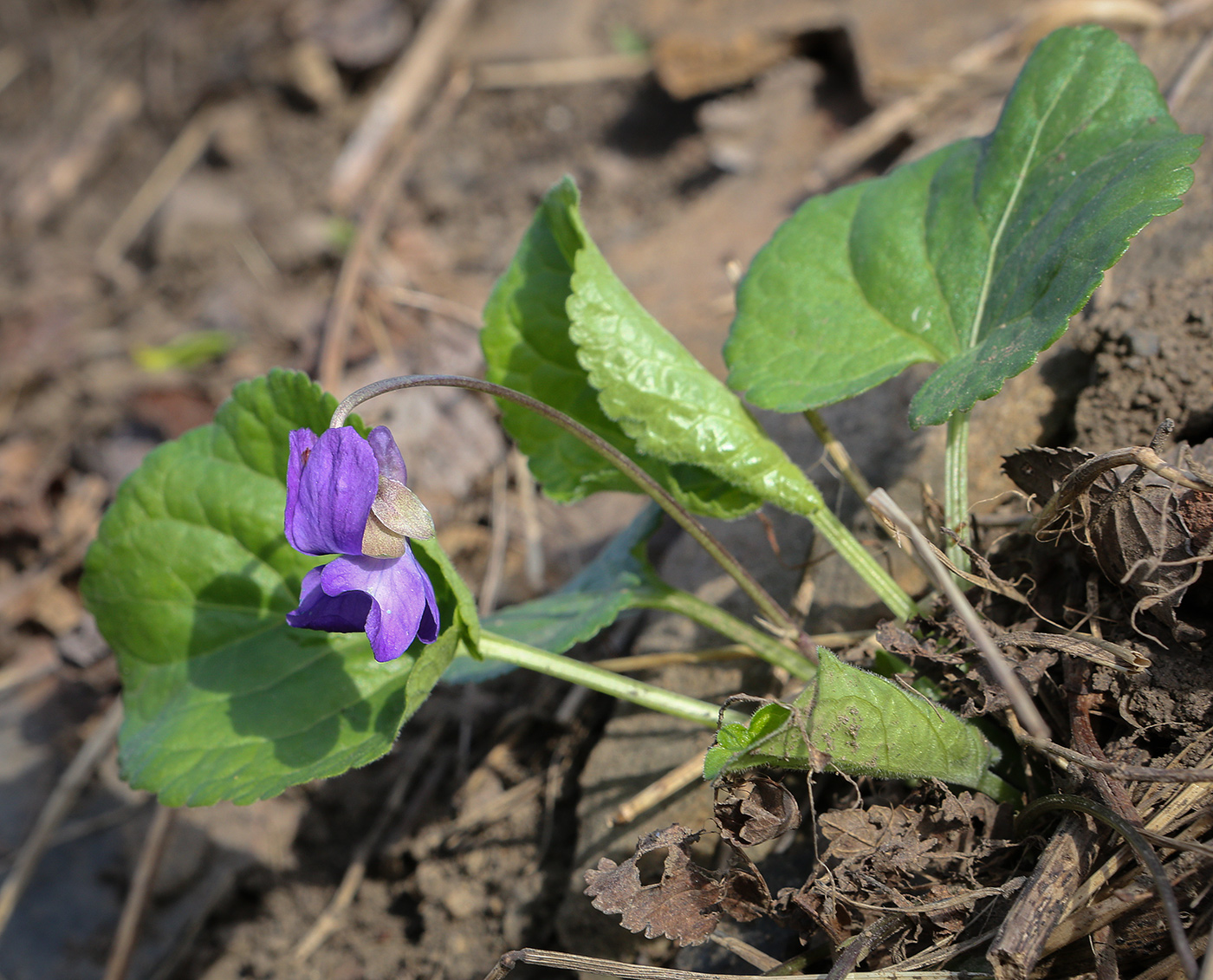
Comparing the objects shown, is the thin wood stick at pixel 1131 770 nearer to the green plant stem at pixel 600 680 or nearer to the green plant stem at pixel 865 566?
the green plant stem at pixel 865 566

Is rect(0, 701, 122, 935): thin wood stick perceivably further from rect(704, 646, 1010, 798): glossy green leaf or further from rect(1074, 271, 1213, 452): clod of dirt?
rect(1074, 271, 1213, 452): clod of dirt

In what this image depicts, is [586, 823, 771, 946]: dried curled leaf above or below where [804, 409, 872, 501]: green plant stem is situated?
below

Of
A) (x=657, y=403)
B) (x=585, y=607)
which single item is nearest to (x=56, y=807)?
(x=585, y=607)

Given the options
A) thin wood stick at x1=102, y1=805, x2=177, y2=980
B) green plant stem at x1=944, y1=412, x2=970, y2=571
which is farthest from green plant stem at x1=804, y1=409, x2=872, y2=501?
thin wood stick at x1=102, y1=805, x2=177, y2=980

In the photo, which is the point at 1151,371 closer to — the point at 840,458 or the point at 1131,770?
the point at 840,458

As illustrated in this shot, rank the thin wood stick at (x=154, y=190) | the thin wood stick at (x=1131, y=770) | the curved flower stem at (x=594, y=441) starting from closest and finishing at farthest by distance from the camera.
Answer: the thin wood stick at (x=1131, y=770) < the curved flower stem at (x=594, y=441) < the thin wood stick at (x=154, y=190)

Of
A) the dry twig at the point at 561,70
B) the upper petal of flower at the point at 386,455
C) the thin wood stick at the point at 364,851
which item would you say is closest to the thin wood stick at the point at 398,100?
the dry twig at the point at 561,70
